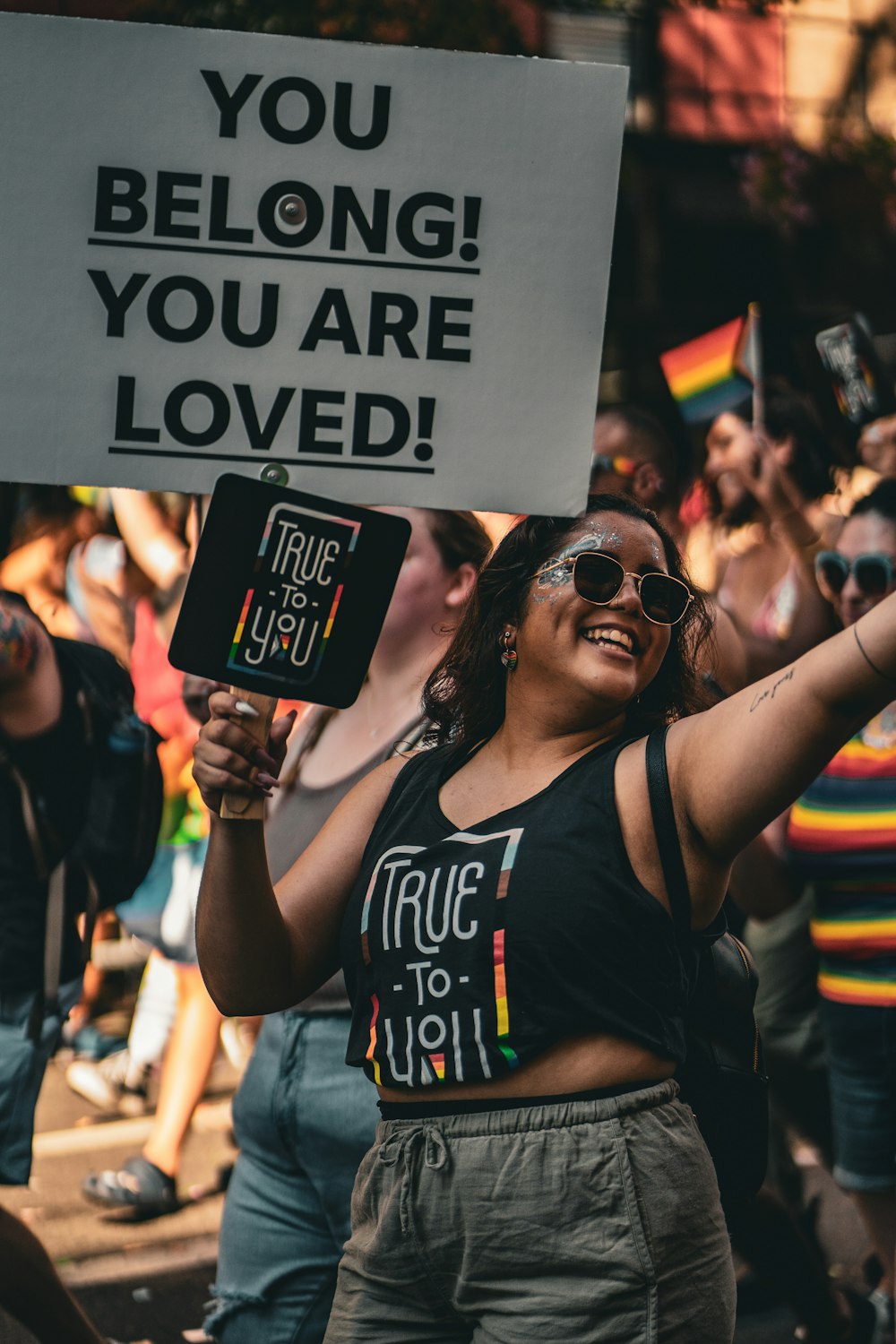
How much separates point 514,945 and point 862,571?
A: 2.47 meters

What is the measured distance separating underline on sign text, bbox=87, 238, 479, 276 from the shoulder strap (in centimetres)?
79

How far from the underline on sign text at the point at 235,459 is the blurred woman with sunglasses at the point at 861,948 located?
2044 millimetres

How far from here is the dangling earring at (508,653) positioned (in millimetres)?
2463

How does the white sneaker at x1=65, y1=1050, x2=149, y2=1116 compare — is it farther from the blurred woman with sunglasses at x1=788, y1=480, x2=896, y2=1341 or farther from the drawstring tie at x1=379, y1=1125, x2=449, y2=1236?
the drawstring tie at x1=379, y1=1125, x2=449, y2=1236

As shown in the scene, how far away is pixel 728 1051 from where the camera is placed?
2357 millimetres

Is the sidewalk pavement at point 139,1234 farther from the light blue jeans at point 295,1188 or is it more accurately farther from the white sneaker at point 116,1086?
the light blue jeans at point 295,1188

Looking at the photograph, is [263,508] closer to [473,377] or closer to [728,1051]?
[473,377]

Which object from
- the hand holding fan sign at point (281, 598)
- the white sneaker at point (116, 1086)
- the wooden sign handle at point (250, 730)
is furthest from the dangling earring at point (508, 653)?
the white sneaker at point (116, 1086)

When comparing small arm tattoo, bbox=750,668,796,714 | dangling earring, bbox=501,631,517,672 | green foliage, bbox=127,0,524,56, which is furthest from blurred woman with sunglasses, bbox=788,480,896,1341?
green foliage, bbox=127,0,524,56

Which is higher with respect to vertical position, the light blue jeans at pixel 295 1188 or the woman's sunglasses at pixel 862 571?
the woman's sunglasses at pixel 862 571

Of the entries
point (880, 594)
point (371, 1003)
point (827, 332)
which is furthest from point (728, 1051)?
point (827, 332)

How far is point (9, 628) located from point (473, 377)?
1.46 meters

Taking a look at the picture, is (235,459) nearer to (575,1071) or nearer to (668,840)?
(668,840)

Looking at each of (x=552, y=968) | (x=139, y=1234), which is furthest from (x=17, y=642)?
(x=139, y=1234)
